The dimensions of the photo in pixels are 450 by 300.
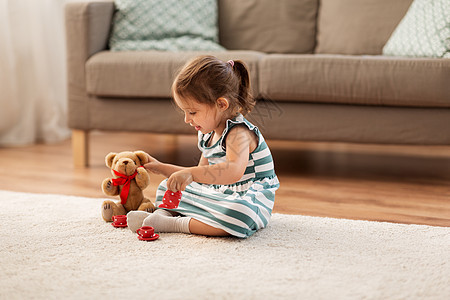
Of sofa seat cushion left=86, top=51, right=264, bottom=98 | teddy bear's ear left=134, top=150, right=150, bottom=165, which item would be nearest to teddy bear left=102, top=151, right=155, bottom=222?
teddy bear's ear left=134, top=150, right=150, bottom=165

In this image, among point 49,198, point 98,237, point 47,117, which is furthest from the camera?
point 47,117

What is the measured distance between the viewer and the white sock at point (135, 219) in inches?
54.5

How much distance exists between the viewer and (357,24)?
8.64 feet

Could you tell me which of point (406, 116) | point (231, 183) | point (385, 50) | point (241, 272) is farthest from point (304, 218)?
point (385, 50)

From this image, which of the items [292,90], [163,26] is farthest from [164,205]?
[163,26]

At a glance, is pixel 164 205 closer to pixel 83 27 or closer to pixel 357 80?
pixel 357 80

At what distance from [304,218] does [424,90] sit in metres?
0.75

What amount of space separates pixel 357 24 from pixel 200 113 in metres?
1.51

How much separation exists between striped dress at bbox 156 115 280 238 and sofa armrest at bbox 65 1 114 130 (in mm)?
911

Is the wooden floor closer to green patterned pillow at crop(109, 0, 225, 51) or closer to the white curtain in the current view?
the white curtain

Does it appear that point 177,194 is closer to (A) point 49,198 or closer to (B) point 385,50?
(A) point 49,198

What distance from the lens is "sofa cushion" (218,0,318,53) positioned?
272cm

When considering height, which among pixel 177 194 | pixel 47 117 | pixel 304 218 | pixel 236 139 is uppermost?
pixel 236 139

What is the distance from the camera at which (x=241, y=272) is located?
1.10 m
